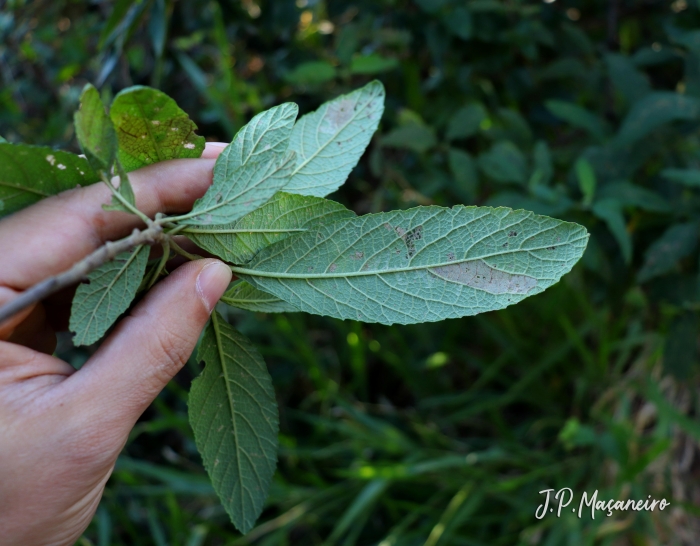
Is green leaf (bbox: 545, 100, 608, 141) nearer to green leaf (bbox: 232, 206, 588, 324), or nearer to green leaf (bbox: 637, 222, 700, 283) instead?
green leaf (bbox: 637, 222, 700, 283)

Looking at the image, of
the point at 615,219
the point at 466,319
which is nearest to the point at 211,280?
the point at 615,219

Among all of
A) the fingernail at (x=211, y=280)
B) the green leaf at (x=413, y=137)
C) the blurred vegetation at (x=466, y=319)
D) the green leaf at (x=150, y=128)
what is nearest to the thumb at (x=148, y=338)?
the fingernail at (x=211, y=280)

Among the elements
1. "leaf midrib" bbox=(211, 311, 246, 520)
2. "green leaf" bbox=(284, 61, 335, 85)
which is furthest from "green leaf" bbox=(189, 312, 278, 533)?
"green leaf" bbox=(284, 61, 335, 85)

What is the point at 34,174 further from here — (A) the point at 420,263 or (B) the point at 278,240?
(A) the point at 420,263

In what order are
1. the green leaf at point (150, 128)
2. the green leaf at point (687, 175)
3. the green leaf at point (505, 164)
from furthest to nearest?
the green leaf at point (505, 164) → the green leaf at point (687, 175) → the green leaf at point (150, 128)

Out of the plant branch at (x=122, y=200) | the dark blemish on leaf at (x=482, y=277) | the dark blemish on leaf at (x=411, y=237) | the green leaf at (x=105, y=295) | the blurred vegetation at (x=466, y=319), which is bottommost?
the blurred vegetation at (x=466, y=319)

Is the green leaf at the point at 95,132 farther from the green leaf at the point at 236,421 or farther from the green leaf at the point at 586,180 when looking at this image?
the green leaf at the point at 586,180

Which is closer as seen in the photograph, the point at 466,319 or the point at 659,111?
the point at 659,111

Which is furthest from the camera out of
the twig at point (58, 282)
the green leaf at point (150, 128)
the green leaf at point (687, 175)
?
the green leaf at point (687, 175)

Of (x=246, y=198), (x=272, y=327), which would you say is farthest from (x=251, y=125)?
(x=272, y=327)
